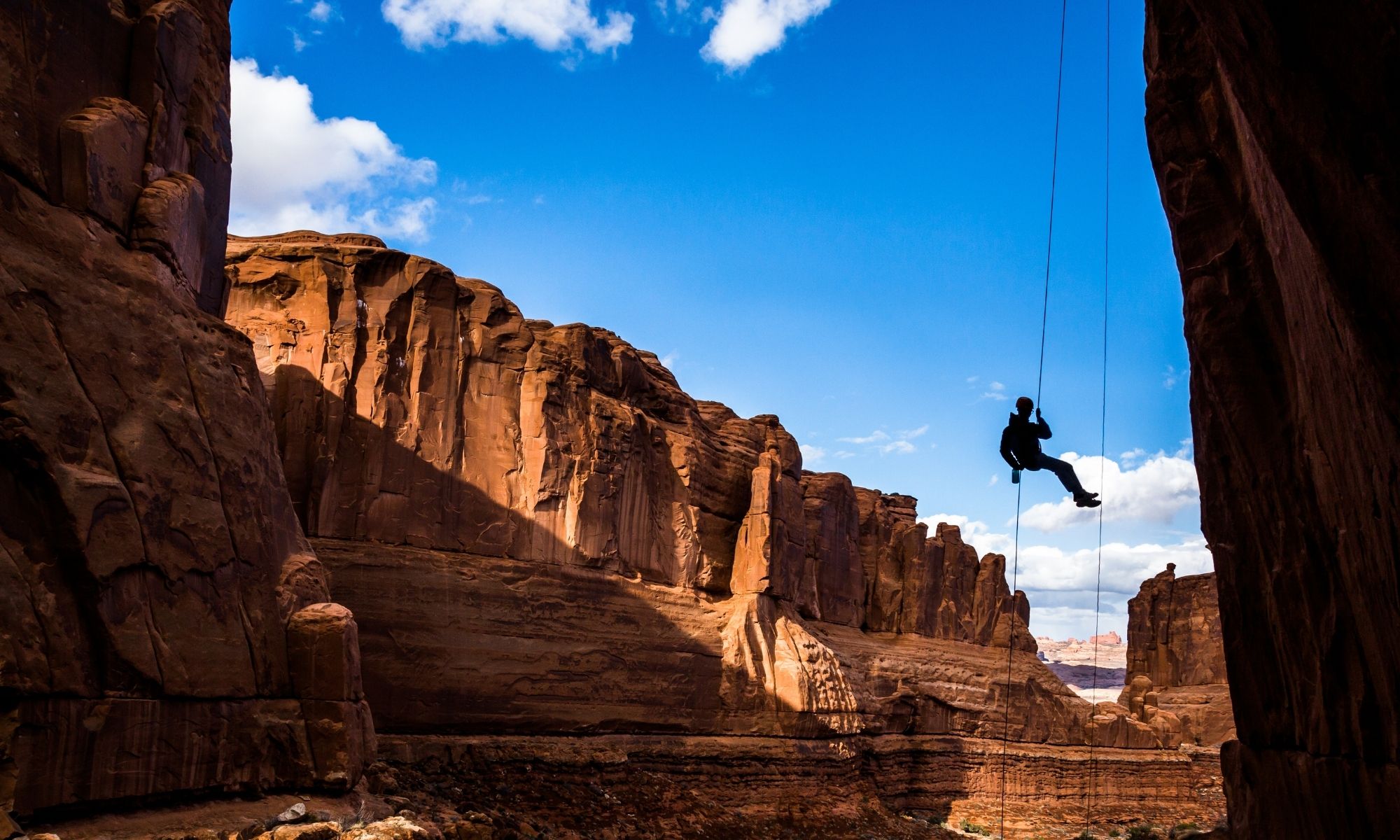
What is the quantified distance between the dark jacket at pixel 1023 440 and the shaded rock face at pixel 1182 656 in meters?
56.2

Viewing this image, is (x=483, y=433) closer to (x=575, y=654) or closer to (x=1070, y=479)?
(x=575, y=654)

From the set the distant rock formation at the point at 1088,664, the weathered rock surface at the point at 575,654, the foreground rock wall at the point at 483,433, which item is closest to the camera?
the weathered rock surface at the point at 575,654

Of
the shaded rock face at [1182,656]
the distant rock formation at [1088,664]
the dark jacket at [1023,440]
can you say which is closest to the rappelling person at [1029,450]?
the dark jacket at [1023,440]

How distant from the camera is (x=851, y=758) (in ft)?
139

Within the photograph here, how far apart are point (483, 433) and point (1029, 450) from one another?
18.4m

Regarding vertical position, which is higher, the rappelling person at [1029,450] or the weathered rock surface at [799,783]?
the rappelling person at [1029,450]

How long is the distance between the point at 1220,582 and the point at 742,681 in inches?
1040

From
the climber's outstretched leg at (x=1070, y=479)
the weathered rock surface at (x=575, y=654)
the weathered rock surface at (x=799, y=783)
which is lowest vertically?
the weathered rock surface at (x=799, y=783)

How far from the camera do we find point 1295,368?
10.9 metres

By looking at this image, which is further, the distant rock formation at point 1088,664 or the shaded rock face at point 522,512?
the distant rock formation at point 1088,664

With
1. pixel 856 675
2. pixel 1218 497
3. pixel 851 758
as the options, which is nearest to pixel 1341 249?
pixel 1218 497

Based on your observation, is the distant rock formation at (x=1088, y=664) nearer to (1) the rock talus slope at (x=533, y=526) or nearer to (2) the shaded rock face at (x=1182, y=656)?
(2) the shaded rock face at (x=1182, y=656)

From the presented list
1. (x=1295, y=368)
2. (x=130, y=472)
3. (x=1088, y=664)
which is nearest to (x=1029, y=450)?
(x=1295, y=368)

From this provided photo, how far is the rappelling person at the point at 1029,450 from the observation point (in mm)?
17406
